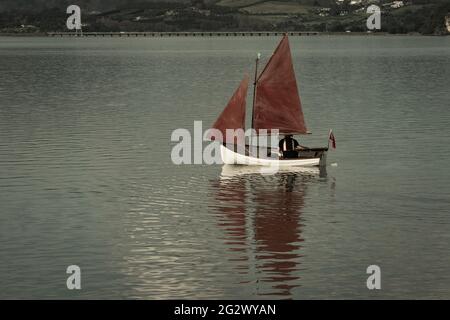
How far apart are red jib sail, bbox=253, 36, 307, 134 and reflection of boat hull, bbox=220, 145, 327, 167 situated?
12.7ft

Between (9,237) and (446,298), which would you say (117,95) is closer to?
(9,237)

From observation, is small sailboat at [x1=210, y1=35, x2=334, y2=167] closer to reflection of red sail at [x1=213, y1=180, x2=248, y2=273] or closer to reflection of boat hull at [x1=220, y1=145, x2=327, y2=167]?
reflection of boat hull at [x1=220, y1=145, x2=327, y2=167]

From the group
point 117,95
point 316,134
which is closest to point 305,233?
point 316,134

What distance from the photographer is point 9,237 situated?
5234 cm

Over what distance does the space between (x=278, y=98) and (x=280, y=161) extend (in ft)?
22.4

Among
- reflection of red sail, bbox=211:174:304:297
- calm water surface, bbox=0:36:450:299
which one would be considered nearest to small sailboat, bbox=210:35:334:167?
calm water surface, bbox=0:36:450:299

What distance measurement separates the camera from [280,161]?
7075cm

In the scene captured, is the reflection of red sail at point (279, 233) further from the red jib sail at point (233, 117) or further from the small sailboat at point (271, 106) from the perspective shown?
the small sailboat at point (271, 106)

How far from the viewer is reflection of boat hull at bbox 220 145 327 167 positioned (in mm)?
71062

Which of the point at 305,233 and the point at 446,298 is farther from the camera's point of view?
the point at 305,233
